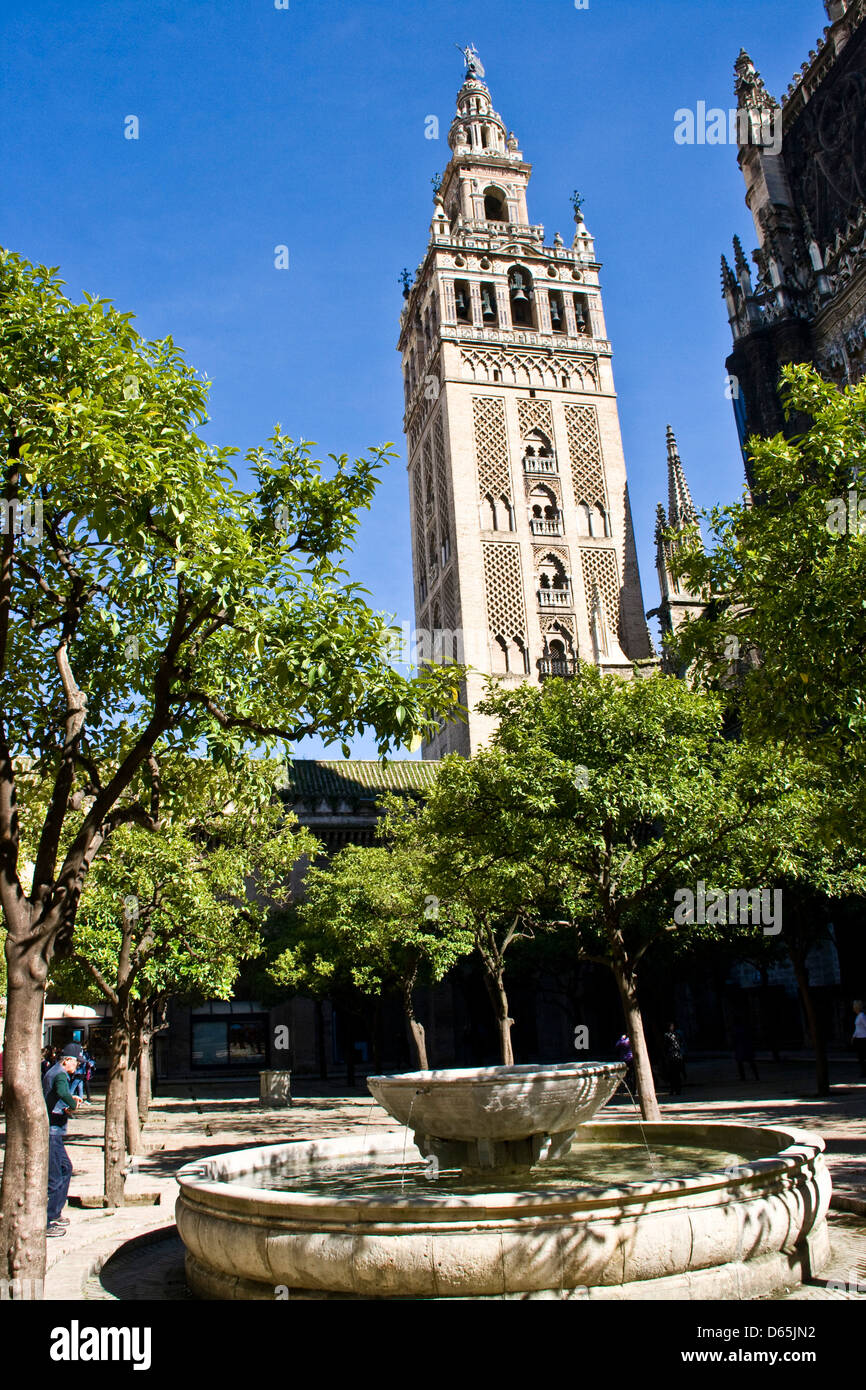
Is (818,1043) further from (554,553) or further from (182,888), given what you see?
(554,553)

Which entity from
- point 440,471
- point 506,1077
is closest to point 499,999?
point 506,1077

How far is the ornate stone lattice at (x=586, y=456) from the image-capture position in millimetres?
49062

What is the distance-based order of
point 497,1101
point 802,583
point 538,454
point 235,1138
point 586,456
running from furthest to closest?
point 586,456 < point 538,454 < point 235,1138 < point 802,583 < point 497,1101

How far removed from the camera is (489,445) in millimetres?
48219

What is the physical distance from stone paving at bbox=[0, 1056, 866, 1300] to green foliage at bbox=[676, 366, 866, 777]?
431cm

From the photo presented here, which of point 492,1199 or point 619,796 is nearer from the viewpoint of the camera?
point 492,1199

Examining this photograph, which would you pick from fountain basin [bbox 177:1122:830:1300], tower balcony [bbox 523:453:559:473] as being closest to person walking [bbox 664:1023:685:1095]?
fountain basin [bbox 177:1122:830:1300]

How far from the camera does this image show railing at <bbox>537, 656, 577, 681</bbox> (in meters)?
44.9

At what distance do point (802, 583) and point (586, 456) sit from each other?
4221 centimetres

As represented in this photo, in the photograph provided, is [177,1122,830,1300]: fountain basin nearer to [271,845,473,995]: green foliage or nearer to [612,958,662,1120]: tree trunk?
[612,958,662,1120]: tree trunk

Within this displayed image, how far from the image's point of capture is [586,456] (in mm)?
49875

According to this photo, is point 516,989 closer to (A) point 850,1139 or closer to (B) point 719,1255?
(A) point 850,1139
